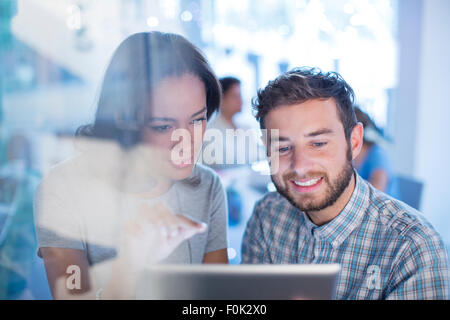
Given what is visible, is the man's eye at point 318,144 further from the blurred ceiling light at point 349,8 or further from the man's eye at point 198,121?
the blurred ceiling light at point 349,8

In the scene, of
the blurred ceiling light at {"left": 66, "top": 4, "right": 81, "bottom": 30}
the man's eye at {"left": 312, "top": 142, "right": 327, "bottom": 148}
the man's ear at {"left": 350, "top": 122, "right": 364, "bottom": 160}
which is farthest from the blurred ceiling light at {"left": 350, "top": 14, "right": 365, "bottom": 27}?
the blurred ceiling light at {"left": 66, "top": 4, "right": 81, "bottom": 30}

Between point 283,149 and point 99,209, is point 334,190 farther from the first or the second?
point 99,209

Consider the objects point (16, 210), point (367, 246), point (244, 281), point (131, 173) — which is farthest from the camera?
point (16, 210)

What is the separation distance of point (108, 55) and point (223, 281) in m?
0.83

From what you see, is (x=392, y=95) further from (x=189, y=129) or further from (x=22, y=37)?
(x=22, y=37)

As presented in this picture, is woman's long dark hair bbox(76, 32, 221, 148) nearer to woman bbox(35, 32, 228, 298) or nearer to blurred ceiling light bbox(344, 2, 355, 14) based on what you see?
woman bbox(35, 32, 228, 298)

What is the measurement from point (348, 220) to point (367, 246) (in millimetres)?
93

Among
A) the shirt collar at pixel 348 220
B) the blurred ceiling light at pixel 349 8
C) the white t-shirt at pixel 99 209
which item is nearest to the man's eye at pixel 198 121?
the white t-shirt at pixel 99 209

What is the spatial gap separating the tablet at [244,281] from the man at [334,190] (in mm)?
286

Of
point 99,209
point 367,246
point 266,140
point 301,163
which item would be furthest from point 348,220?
point 99,209

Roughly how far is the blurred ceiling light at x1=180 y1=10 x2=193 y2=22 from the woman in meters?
0.16

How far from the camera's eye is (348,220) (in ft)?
3.45
